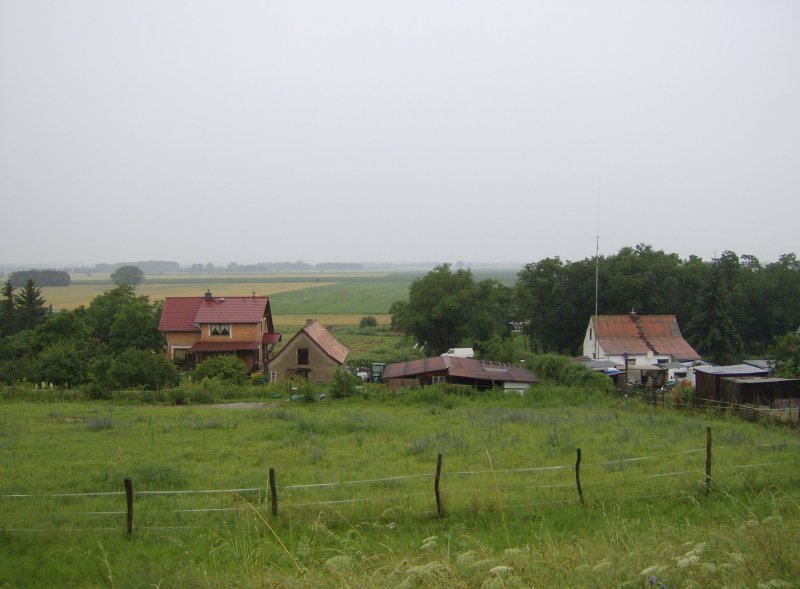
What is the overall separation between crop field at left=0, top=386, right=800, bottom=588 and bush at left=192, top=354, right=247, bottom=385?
8.34 m

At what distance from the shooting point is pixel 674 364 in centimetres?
3525

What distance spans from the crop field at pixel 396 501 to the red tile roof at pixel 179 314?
579 inches

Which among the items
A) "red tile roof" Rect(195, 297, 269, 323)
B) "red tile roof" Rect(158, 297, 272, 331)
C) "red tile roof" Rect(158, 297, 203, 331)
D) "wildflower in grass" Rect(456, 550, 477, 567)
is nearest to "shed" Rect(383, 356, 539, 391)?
"red tile roof" Rect(195, 297, 269, 323)

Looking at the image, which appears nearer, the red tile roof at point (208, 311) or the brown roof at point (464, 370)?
the brown roof at point (464, 370)

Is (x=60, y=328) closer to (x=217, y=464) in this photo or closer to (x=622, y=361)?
(x=217, y=464)

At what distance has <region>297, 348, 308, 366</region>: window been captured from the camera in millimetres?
34438

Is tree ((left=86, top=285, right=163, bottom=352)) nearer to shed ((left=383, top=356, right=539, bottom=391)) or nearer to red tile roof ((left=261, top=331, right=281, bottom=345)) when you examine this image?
red tile roof ((left=261, top=331, right=281, bottom=345))

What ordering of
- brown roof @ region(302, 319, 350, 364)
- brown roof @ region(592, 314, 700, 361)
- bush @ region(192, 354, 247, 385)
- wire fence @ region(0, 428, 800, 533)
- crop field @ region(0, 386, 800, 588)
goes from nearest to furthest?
crop field @ region(0, 386, 800, 588), wire fence @ region(0, 428, 800, 533), bush @ region(192, 354, 247, 385), brown roof @ region(302, 319, 350, 364), brown roof @ region(592, 314, 700, 361)

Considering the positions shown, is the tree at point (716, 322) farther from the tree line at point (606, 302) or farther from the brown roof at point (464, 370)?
the brown roof at point (464, 370)

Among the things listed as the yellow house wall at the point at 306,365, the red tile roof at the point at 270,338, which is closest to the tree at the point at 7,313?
the red tile roof at the point at 270,338

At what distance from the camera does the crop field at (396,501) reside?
5.32 metres

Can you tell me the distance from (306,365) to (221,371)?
4942 mm

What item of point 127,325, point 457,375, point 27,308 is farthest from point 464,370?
point 27,308

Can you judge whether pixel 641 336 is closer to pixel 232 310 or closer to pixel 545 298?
pixel 545 298
